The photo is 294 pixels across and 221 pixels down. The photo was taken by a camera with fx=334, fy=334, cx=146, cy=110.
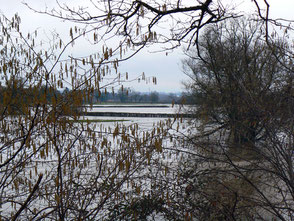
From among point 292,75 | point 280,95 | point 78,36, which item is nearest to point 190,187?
point 280,95

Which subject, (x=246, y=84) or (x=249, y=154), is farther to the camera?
(x=249, y=154)

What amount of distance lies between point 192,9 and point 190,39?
1.97 ft

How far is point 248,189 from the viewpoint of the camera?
5.80 metres

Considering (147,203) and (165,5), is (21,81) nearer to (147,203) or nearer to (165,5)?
(165,5)

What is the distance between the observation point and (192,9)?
4.49 metres

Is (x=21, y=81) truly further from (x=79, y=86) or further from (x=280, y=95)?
(x=280, y=95)

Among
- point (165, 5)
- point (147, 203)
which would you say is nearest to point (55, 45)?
point (165, 5)

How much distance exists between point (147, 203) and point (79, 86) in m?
2.48

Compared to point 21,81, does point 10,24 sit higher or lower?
higher

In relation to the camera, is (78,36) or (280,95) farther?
(280,95)

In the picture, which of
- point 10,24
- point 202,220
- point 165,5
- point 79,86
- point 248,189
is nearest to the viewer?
point 79,86

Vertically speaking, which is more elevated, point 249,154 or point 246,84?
point 246,84

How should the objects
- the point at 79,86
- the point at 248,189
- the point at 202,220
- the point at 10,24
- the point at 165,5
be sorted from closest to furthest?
1. the point at 79,86
2. the point at 10,24
3. the point at 165,5
4. the point at 202,220
5. the point at 248,189

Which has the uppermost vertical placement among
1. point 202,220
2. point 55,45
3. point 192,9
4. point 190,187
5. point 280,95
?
point 192,9
